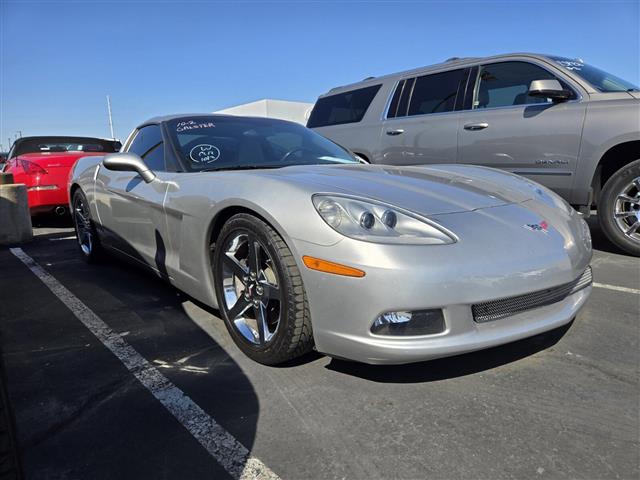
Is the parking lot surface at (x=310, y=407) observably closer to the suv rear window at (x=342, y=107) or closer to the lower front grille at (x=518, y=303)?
the lower front grille at (x=518, y=303)

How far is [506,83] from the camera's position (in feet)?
15.7

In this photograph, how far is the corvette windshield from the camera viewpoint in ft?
9.76

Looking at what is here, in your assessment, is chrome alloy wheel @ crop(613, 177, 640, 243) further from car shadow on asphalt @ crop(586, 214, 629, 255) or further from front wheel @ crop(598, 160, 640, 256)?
car shadow on asphalt @ crop(586, 214, 629, 255)

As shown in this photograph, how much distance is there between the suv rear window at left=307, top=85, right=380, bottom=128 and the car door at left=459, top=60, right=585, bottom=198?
1.47 metres

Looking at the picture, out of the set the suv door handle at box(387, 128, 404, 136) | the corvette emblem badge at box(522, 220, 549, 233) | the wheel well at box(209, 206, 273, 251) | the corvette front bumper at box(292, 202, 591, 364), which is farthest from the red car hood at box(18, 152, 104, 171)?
the corvette emblem badge at box(522, 220, 549, 233)

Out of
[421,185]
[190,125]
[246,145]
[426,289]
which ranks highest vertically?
[190,125]

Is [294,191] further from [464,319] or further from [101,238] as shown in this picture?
[101,238]

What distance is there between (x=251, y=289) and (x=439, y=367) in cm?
98

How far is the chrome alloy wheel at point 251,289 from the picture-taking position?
2279mm

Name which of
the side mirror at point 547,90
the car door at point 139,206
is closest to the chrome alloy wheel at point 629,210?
the side mirror at point 547,90

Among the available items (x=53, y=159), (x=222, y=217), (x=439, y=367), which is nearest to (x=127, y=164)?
(x=222, y=217)

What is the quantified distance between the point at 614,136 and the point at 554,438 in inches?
126

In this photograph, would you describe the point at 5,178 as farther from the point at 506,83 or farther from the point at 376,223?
the point at 506,83

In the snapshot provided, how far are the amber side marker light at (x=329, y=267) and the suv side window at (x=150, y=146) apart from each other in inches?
63.5
